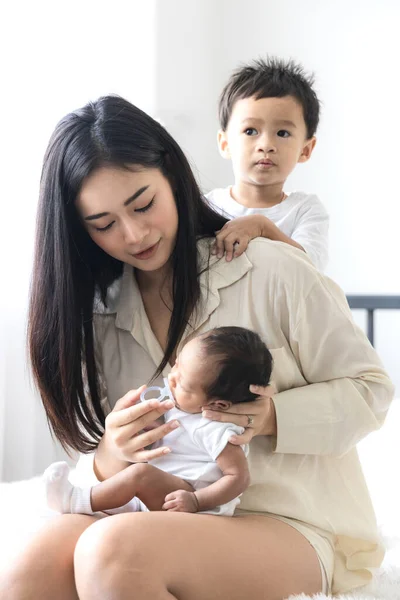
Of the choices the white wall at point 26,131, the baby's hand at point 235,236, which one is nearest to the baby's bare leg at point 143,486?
the baby's hand at point 235,236

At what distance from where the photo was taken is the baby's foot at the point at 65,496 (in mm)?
1259

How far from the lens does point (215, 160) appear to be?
11.3 feet

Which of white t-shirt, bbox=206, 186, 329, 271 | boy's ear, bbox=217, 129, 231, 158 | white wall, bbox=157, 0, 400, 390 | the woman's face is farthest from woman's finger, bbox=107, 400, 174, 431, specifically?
white wall, bbox=157, 0, 400, 390

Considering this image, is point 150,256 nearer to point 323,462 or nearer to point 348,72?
point 323,462

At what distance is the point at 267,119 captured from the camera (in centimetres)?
196

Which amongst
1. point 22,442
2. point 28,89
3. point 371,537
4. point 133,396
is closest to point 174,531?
point 133,396

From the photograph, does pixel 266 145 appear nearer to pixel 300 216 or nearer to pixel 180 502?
pixel 300 216

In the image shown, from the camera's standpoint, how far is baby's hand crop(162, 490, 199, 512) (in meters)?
1.17

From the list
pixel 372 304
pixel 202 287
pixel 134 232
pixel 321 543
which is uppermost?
pixel 134 232

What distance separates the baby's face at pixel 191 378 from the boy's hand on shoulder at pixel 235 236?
9.1 inches

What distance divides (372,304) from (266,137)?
1100 millimetres

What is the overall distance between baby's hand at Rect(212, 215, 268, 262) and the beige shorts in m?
0.43

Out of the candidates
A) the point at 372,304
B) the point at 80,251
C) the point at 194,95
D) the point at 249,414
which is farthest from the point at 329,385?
the point at 194,95

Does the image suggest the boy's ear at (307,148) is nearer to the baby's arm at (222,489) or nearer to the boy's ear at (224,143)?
the boy's ear at (224,143)
